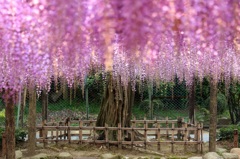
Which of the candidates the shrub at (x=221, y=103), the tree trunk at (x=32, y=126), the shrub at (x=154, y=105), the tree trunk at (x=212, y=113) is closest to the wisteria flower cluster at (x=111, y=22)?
the tree trunk at (x=32, y=126)

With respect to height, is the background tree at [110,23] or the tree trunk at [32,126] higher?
the background tree at [110,23]

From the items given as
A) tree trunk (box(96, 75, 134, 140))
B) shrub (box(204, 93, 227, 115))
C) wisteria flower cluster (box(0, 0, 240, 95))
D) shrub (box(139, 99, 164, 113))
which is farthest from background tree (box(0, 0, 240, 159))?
shrub (box(204, 93, 227, 115))

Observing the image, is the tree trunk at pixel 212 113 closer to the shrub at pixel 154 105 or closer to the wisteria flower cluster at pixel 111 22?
the wisteria flower cluster at pixel 111 22

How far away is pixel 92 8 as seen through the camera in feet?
8.11

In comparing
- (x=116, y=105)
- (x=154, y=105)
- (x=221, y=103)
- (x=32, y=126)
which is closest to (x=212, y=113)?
(x=116, y=105)

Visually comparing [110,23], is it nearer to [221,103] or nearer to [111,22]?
[111,22]

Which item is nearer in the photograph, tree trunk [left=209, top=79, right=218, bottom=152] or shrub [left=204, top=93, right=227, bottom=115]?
tree trunk [left=209, top=79, right=218, bottom=152]

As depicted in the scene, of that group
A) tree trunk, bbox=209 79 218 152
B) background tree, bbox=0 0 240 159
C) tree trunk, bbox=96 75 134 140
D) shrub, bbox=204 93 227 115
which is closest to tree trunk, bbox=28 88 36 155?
tree trunk, bbox=96 75 134 140

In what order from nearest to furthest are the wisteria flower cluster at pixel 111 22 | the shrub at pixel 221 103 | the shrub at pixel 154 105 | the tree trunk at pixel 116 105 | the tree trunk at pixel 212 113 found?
the wisteria flower cluster at pixel 111 22 < the tree trunk at pixel 212 113 < the tree trunk at pixel 116 105 < the shrub at pixel 221 103 < the shrub at pixel 154 105

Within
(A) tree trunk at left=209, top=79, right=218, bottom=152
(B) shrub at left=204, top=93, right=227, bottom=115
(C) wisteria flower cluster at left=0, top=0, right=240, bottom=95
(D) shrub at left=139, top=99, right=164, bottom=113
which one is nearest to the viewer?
(C) wisteria flower cluster at left=0, top=0, right=240, bottom=95

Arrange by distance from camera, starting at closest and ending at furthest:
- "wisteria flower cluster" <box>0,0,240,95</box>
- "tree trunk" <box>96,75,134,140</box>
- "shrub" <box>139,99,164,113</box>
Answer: "wisteria flower cluster" <box>0,0,240,95</box>, "tree trunk" <box>96,75,134,140</box>, "shrub" <box>139,99,164,113</box>

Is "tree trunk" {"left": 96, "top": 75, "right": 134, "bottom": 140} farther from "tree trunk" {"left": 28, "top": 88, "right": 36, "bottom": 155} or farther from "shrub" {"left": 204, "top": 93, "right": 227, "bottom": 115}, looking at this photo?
"shrub" {"left": 204, "top": 93, "right": 227, "bottom": 115}

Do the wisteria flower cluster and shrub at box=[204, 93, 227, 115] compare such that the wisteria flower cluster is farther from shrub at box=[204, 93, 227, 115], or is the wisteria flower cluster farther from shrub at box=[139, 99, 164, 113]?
shrub at box=[204, 93, 227, 115]

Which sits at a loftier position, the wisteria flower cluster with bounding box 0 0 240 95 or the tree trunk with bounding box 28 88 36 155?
the wisteria flower cluster with bounding box 0 0 240 95
